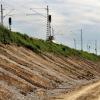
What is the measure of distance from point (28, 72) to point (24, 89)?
8148mm

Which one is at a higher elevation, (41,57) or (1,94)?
(1,94)

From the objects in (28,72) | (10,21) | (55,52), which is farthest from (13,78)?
(55,52)

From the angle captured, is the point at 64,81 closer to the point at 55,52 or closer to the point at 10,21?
the point at 10,21

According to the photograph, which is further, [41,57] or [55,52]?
[55,52]

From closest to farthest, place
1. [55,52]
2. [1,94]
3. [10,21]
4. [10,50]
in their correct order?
1. [1,94]
2. [10,50]
3. [10,21]
4. [55,52]

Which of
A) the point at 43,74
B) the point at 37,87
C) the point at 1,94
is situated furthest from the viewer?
the point at 43,74

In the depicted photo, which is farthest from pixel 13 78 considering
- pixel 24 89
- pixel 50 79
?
pixel 50 79

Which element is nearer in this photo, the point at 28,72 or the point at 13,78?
the point at 13,78

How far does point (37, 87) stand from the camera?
131 feet

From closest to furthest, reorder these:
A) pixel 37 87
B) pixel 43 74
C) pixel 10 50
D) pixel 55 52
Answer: pixel 37 87
pixel 43 74
pixel 10 50
pixel 55 52

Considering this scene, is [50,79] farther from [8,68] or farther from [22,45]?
[22,45]

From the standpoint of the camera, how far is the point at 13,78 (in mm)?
38031

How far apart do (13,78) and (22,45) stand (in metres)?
24.4

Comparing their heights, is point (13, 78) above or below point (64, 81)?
above
